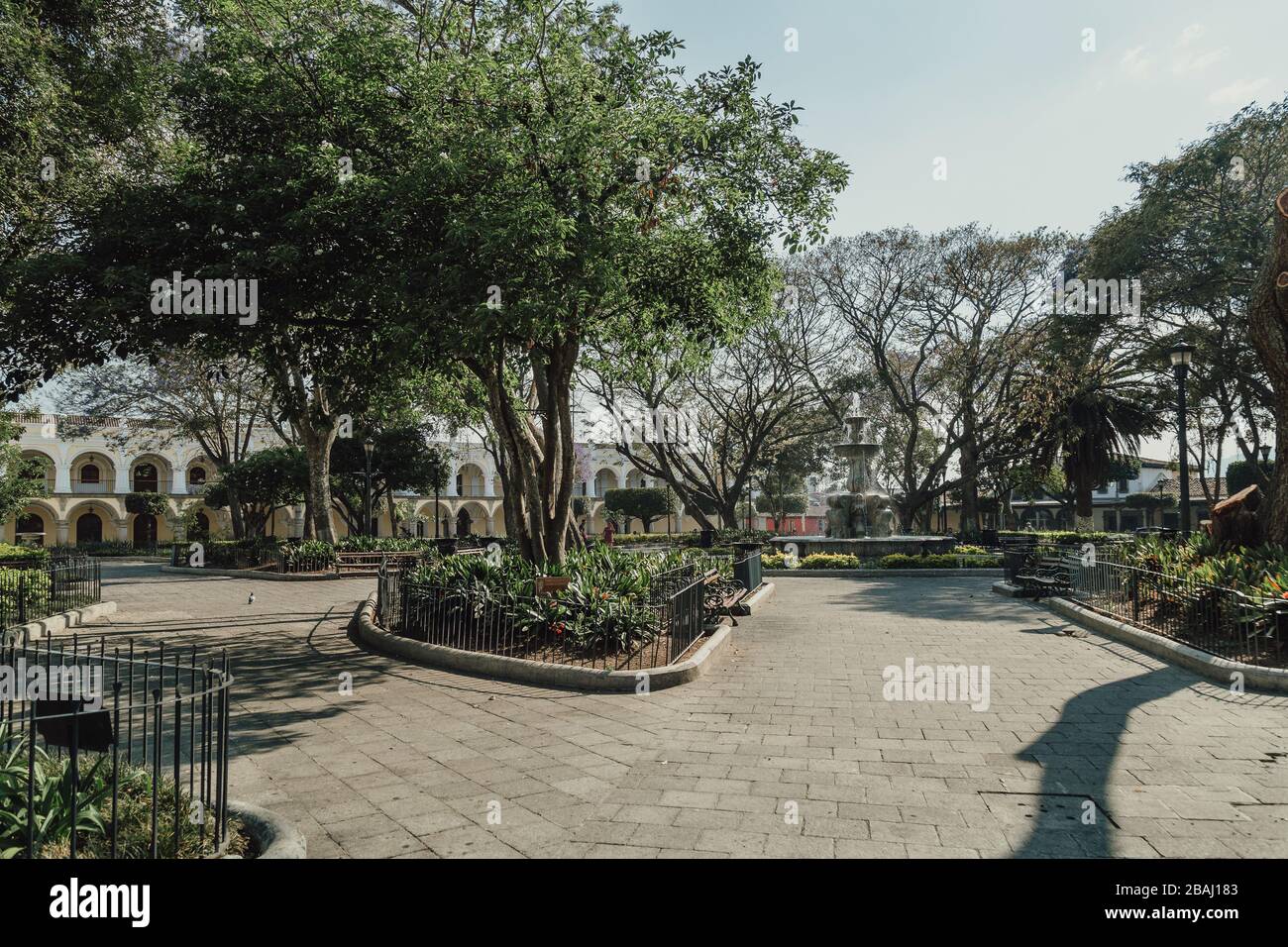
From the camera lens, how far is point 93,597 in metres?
15.0

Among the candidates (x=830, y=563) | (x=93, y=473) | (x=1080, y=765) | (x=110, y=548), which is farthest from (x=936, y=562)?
(x=93, y=473)

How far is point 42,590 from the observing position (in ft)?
40.7

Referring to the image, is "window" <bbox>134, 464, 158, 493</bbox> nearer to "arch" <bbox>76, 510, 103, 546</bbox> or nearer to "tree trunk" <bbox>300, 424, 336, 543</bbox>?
"arch" <bbox>76, 510, 103, 546</bbox>

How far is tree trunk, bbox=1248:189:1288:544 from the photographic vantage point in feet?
36.3

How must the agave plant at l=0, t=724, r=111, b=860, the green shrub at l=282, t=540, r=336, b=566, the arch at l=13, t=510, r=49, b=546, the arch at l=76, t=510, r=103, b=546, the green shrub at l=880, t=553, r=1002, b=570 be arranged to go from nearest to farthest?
the agave plant at l=0, t=724, r=111, b=860 < the green shrub at l=880, t=553, r=1002, b=570 < the green shrub at l=282, t=540, r=336, b=566 < the arch at l=13, t=510, r=49, b=546 < the arch at l=76, t=510, r=103, b=546

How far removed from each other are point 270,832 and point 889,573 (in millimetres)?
19319

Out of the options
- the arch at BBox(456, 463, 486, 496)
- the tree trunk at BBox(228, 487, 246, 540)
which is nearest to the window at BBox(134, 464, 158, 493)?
the tree trunk at BBox(228, 487, 246, 540)

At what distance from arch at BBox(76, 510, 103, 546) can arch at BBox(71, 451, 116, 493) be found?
188cm

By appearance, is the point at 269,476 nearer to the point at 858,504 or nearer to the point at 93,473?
the point at 858,504

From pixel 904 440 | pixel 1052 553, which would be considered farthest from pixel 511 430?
pixel 904 440

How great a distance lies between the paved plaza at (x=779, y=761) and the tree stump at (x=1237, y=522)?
371cm

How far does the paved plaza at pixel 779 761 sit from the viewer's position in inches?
164
